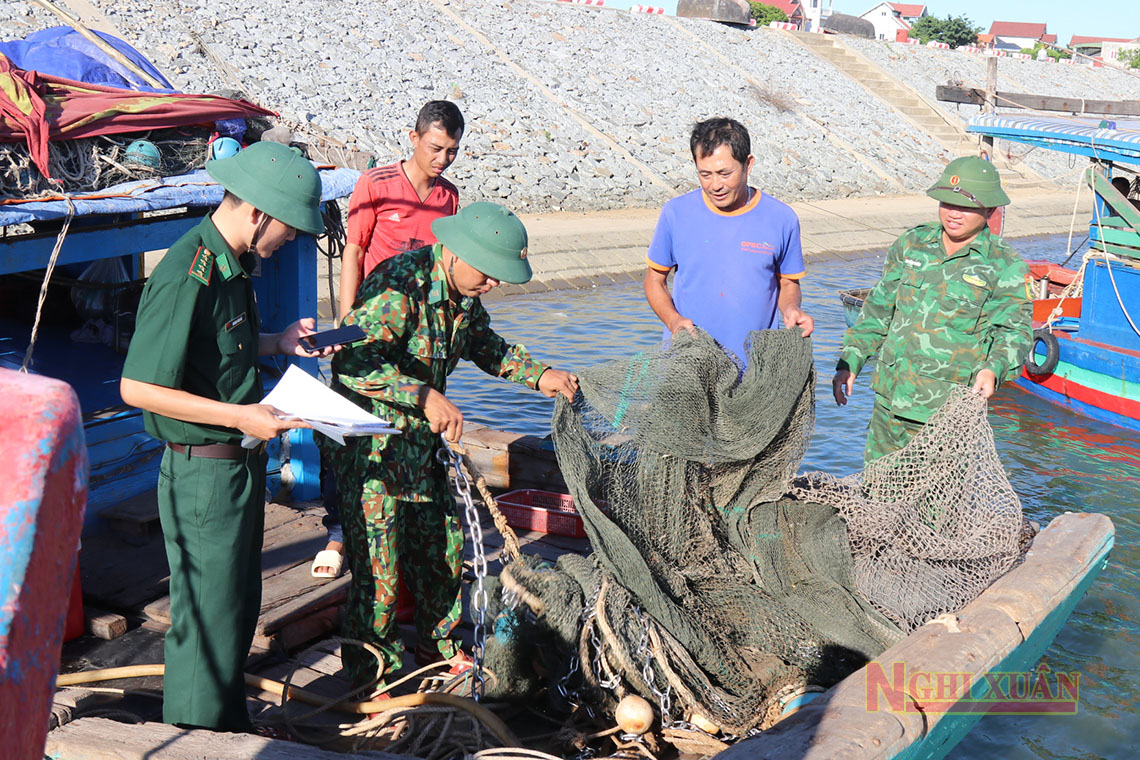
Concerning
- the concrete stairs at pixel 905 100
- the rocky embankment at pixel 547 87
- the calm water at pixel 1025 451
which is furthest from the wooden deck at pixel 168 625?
the concrete stairs at pixel 905 100

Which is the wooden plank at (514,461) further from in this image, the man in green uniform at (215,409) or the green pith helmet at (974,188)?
the man in green uniform at (215,409)

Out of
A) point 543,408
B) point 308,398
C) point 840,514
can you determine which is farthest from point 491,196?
point 308,398

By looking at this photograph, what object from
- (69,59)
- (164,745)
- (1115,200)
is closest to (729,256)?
(164,745)

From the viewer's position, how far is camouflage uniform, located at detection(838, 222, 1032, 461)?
4656mm

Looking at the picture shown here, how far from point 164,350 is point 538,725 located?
6.28ft

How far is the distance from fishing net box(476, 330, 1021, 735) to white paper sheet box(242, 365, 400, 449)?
0.96 m

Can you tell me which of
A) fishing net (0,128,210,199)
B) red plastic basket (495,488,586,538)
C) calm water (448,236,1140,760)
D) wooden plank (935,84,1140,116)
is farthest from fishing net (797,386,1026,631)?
wooden plank (935,84,1140,116)

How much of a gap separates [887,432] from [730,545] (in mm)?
1035

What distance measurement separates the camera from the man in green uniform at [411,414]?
356 cm

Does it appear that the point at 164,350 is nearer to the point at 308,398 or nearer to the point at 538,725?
the point at 308,398

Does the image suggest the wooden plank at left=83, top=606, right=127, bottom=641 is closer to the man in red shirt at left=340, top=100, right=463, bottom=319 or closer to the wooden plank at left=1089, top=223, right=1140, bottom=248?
the man in red shirt at left=340, top=100, right=463, bottom=319

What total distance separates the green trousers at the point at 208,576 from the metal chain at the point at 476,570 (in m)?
0.70

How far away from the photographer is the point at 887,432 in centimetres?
500

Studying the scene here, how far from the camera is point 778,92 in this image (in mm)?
29469
